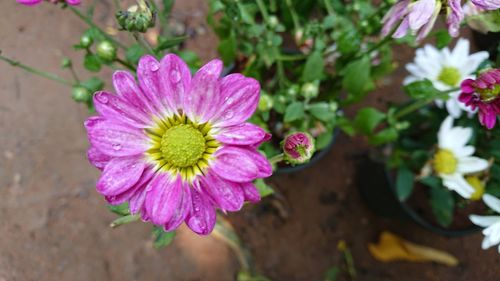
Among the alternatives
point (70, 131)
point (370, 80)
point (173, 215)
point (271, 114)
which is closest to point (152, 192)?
point (173, 215)

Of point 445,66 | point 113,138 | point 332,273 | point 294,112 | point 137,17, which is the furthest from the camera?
point 332,273

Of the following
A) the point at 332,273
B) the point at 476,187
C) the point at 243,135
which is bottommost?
the point at 332,273

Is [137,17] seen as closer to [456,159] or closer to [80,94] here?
[80,94]

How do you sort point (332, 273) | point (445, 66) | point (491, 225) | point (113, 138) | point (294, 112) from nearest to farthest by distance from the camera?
point (113, 138), point (491, 225), point (294, 112), point (445, 66), point (332, 273)

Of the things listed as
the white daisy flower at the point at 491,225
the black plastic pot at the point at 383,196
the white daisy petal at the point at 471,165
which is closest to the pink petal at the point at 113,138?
the white daisy flower at the point at 491,225

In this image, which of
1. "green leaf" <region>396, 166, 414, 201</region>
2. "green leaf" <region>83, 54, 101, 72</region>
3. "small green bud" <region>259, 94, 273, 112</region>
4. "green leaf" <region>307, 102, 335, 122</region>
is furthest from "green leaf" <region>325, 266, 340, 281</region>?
"green leaf" <region>83, 54, 101, 72</region>

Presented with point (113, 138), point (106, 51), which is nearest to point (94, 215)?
point (106, 51)

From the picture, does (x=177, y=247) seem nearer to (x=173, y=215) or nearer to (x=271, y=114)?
(x=271, y=114)
